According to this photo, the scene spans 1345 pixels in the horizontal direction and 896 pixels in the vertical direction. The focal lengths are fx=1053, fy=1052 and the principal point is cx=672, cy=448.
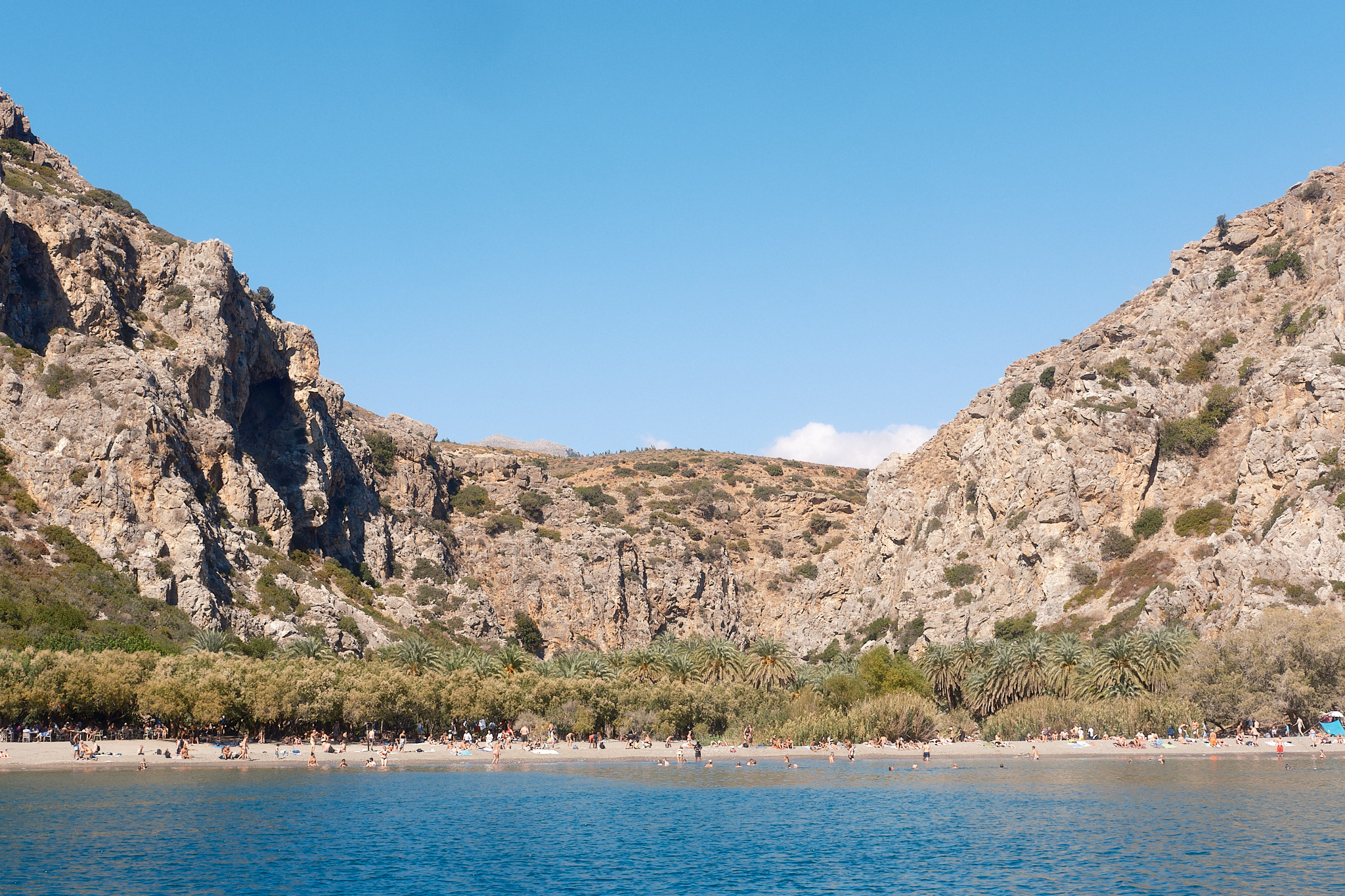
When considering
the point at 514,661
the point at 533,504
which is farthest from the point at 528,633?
the point at 514,661

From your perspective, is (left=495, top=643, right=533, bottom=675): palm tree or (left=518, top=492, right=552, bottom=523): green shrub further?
(left=518, top=492, right=552, bottom=523): green shrub

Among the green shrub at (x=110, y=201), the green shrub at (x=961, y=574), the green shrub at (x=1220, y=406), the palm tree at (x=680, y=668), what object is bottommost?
the palm tree at (x=680, y=668)

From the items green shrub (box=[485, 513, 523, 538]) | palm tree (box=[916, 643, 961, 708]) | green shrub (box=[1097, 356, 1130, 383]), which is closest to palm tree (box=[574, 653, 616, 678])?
palm tree (box=[916, 643, 961, 708])

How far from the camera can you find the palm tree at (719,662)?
93375mm

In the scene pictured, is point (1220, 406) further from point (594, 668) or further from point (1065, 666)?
point (594, 668)

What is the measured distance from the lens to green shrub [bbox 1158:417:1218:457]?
11544 cm

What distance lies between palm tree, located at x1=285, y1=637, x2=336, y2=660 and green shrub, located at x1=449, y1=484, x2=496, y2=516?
74.1m

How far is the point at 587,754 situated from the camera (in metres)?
77.5

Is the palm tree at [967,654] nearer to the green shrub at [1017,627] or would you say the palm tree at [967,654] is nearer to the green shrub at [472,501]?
the green shrub at [1017,627]

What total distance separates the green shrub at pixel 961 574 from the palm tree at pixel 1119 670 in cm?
4130

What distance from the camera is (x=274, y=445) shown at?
420 ft

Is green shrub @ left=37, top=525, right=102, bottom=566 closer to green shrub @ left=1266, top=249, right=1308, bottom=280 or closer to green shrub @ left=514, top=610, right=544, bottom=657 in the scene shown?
green shrub @ left=514, top=610, right=544, bottom=657

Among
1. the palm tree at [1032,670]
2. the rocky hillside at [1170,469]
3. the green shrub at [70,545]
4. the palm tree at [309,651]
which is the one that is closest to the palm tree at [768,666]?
the palm tree at [1032,670]

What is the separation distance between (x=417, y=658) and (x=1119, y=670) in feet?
187
